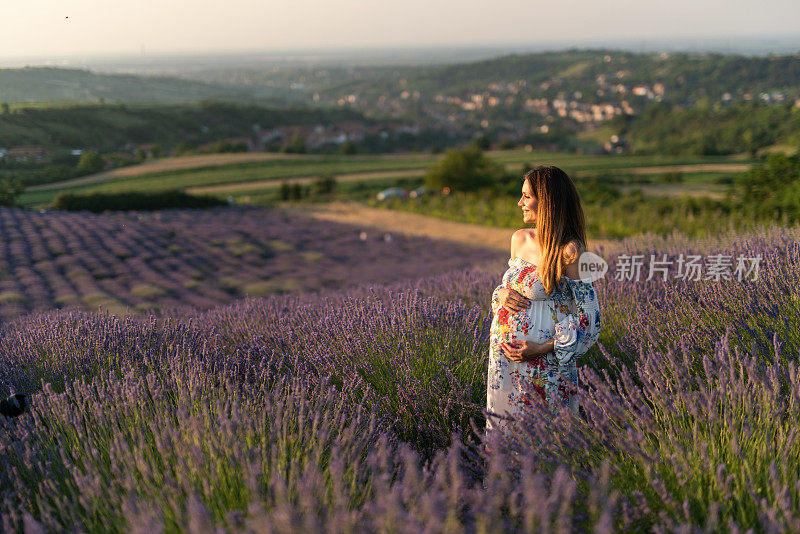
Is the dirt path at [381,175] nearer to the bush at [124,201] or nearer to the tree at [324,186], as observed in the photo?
the tree at [324,186]

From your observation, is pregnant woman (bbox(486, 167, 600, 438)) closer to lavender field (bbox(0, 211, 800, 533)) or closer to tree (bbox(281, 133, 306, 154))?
lavender field (bbox(0, 211, 800, 533))

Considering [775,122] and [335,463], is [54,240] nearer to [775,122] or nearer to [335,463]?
[335,463]

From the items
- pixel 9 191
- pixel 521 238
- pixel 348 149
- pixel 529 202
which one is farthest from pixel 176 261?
pixel 348 149

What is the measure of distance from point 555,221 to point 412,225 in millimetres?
17903

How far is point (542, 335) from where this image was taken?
2.42m

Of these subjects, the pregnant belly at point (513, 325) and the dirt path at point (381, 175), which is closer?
the pregnant belly at point (513, 325)

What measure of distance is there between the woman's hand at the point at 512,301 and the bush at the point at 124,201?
19.0 m

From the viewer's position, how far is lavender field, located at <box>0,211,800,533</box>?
57.3 inches

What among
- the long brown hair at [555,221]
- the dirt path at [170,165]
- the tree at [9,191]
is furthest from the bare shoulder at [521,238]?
the dirt path at [170,165]

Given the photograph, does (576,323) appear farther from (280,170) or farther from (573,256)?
(280,170)

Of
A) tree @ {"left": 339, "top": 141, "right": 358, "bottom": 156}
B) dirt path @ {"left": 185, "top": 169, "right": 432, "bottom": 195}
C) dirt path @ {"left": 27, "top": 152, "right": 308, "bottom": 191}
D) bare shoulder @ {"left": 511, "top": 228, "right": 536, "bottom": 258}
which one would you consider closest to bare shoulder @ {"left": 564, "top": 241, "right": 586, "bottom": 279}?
bare shoulder @ {"left": 511, "top": 228, "right": 536, "bottom": 258}

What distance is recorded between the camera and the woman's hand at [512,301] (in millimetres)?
2439

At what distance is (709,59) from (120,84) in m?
151

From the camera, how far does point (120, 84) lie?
924 inches
